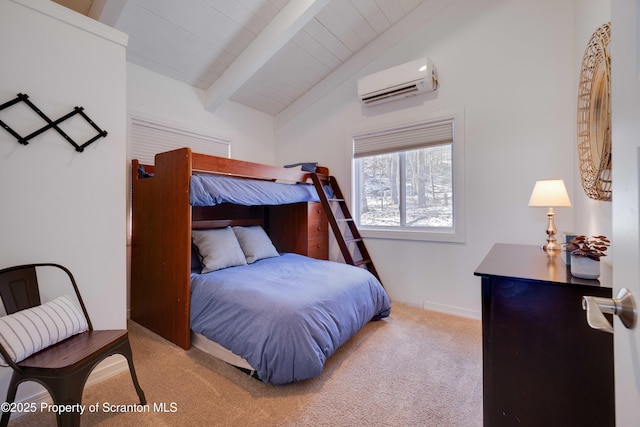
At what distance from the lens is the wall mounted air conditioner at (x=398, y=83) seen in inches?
110

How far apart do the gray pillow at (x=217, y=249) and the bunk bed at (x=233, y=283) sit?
0.05ft

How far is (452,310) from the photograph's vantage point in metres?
2.85

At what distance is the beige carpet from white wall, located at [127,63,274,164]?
7.56ft

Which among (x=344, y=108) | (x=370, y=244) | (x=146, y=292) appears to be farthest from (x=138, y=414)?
(x=344, y=108)

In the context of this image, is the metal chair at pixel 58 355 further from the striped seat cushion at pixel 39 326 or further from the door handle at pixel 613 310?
the door handle at pixel 613 310

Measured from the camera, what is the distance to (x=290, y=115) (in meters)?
4.05

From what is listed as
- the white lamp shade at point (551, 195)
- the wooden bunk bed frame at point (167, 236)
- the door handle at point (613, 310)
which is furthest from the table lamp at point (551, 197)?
the wooden bunk bed frame at point (167, 236)

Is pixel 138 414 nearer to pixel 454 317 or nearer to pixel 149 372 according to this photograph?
pixel 149 372

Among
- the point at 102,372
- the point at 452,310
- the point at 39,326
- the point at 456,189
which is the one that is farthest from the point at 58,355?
the point at 456,189

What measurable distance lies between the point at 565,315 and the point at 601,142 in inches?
35.2

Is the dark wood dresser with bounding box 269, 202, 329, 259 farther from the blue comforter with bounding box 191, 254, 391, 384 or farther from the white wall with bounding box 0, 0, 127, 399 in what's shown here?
the white wall with bounding box 0, 0, 127, 399

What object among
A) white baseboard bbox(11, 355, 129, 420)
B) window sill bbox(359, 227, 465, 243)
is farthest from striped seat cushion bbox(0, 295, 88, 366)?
window sill bbox(359, 227, 465, 243)

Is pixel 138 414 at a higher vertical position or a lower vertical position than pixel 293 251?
lower

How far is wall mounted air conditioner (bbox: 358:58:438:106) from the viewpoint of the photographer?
9.18 feet
